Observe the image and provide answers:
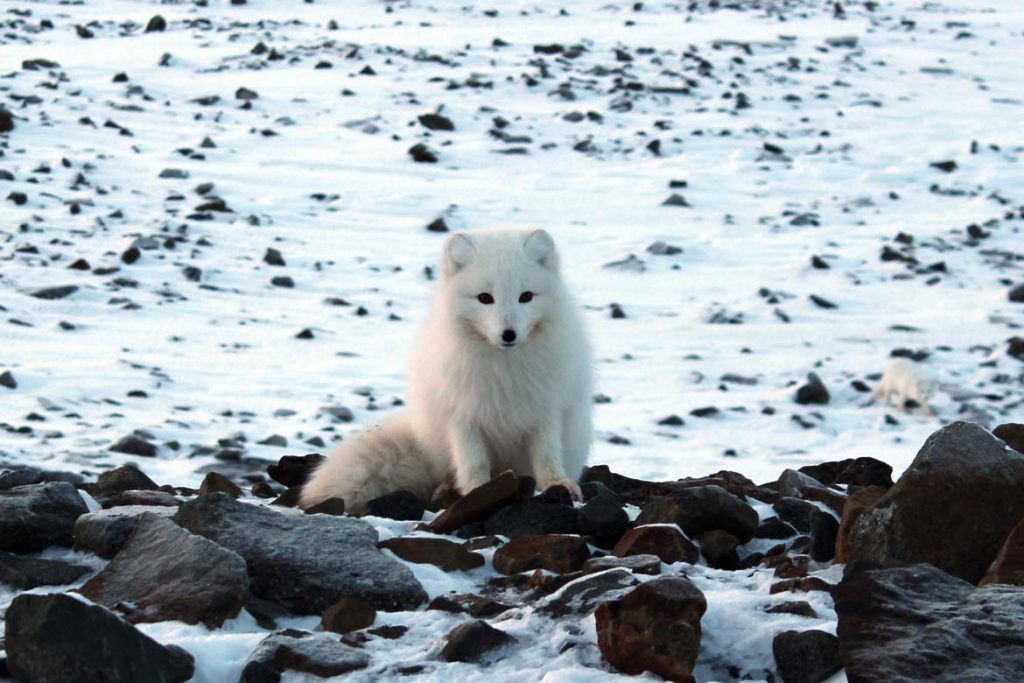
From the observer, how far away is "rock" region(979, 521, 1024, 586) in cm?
324

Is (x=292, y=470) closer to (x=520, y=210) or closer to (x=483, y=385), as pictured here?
(x=483, y=385)

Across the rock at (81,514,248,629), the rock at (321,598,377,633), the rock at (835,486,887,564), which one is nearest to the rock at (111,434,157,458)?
the rock at (81,514,248,629)

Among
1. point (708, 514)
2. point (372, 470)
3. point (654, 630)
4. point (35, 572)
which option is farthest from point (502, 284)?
point (654, 630)

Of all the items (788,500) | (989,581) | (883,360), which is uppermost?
(989,581)

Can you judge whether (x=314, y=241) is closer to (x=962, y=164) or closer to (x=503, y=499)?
(x=962, y=164)

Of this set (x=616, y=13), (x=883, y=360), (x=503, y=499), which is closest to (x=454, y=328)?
(x=503, y=499)

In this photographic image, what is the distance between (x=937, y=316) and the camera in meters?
10.7

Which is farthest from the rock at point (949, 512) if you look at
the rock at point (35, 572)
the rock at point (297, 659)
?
the rock at point (35, 572)

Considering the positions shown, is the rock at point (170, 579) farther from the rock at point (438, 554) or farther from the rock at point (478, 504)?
the rock at point (478, 504)

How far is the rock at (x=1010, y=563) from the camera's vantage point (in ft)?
10.6

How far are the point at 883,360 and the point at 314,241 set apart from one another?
5.17 m

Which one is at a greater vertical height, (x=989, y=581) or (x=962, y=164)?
(x=989, y=581)

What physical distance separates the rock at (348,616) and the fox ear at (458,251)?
2.03 m

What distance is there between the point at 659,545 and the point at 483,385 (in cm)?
133
